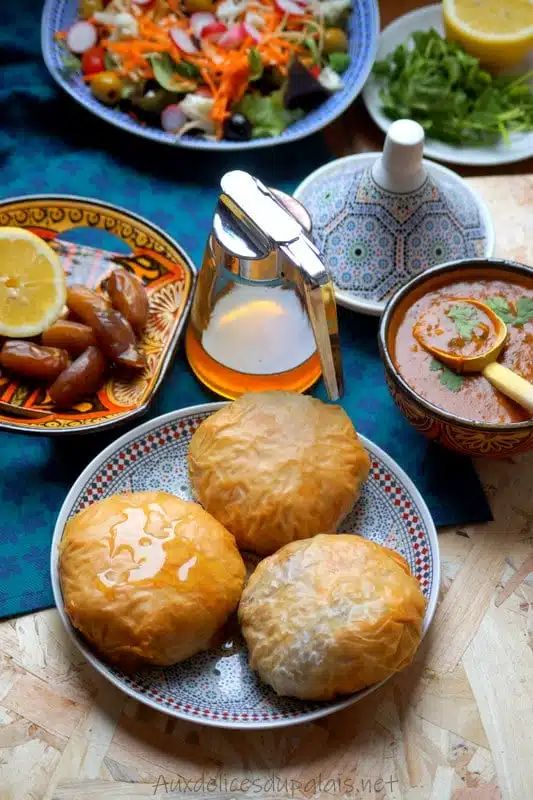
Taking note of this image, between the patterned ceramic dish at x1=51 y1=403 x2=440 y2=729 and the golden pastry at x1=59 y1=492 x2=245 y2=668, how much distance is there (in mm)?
31

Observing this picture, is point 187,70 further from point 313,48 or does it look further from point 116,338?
point 116,338

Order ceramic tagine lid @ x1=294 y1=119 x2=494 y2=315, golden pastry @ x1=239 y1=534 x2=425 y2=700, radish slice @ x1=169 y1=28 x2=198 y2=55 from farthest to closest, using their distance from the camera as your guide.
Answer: radish slice @ x1=169 y1=28 x2=198 y2=55 < ceramic tagine lid @ x1=294 y1=119 x2=494 y2=315 < golden pastry @ x1=239 y1=534 x2=425 y2=700

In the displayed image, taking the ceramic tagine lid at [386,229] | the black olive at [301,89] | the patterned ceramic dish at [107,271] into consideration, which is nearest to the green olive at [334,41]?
the black olive at [301,89]

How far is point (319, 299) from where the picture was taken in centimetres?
135

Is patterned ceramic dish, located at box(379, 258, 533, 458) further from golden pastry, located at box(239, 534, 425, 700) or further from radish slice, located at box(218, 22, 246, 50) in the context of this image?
radish slice, located at box(218, 22, 246, 50)

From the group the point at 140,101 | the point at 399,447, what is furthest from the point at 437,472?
the point at 140,101

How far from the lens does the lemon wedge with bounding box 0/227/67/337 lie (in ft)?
5.19

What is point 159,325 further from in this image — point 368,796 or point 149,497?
point 368,796

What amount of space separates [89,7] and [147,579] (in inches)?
54.1

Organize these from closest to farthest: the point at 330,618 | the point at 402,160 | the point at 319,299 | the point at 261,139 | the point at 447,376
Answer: the point at 330,618 < the point at 319,299 < the point at 447,376 < the point at 402,160 < the point at 261,139

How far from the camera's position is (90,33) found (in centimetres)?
203

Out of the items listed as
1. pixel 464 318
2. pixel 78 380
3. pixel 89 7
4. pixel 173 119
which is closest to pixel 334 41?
pixel 173 119

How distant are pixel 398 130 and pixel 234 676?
889mm

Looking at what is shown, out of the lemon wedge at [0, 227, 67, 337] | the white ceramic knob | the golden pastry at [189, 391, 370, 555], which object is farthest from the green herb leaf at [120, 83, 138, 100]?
the golden pastry at [189, 391, 370, 555]
